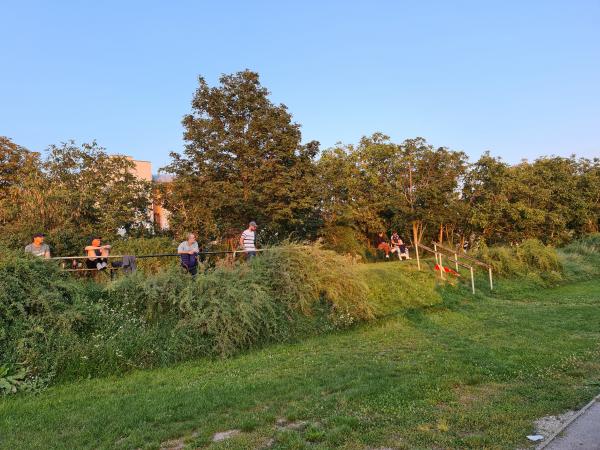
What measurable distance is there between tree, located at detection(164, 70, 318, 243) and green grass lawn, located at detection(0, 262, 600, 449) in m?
8.21

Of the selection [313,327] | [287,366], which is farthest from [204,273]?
[287,366]

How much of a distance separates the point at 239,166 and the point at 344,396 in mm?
12586

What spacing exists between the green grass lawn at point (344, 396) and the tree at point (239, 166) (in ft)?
26.9

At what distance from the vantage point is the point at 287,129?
60.0ft

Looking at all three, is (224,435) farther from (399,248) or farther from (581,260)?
(581,260)

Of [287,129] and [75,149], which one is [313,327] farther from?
[75,149]

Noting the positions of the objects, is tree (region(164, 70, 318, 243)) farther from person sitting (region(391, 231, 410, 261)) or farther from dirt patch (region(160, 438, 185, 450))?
dirt patch (region(160, 438, 185, 450))

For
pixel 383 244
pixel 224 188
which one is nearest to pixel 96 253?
pixel 224 188

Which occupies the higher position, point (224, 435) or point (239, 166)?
point (239, 166)

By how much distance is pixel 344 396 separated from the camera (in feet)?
18.6

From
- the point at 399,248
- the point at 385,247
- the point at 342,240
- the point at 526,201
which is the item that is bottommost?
the point at 399,248

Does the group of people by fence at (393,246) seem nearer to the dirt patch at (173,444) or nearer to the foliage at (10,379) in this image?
the foliage at (10,379)

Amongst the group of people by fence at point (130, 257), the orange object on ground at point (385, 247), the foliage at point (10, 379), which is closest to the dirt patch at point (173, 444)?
the foliage at point (10, 379)

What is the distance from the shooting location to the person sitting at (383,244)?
25.5m
